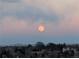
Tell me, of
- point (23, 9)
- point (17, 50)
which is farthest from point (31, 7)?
point (17, 50)

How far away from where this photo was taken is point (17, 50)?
35.7ft

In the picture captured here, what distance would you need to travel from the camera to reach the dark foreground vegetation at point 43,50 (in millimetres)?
10812

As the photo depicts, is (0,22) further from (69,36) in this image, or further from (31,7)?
(69,36)

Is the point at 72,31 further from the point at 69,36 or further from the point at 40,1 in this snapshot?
the point at 40,1

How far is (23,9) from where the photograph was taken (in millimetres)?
10883

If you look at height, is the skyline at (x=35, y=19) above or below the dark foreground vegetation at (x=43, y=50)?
above

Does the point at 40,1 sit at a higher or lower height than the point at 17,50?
higher

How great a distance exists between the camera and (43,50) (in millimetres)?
10859

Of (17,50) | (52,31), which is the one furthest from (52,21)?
(17,50)

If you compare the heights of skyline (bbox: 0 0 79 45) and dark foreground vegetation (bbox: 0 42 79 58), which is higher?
skyline (bbox: 0 0 79 45)

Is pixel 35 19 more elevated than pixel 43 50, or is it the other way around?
pixel 35 19

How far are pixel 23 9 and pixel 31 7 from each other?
0.52 feet

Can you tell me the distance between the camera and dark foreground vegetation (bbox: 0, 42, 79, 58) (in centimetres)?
1081

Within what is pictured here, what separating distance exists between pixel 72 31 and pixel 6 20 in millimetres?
1259
